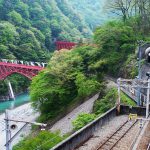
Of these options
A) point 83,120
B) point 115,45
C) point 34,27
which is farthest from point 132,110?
point 34,27

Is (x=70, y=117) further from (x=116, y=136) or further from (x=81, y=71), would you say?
(x=116, y=136)

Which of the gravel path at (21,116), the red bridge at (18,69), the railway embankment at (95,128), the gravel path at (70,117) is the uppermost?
the red bridge at (18,69)

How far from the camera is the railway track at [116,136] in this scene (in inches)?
809

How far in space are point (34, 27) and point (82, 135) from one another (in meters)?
85.6

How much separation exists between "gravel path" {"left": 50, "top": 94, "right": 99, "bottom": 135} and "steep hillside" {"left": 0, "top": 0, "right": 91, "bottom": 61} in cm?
4621

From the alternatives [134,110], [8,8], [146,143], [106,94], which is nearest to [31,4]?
[8,8]

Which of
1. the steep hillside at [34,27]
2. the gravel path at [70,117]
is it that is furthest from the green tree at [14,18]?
the gravel path at [70,117]

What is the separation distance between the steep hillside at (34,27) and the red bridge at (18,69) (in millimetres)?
12720

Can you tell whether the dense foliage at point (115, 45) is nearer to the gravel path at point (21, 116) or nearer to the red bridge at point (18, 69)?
the gravel path at point (21, 116)

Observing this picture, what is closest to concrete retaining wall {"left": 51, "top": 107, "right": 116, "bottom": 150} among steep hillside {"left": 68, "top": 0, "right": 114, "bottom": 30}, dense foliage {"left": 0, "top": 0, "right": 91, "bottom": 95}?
dense foliage {"left": 0, "top": 0, "right": 91, "bottom": 95}

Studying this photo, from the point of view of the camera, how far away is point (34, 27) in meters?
104

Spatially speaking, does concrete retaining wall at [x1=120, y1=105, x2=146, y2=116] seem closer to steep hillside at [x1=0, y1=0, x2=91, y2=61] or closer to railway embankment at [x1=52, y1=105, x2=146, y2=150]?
railway embankment at [x1=52, y1=105, x2=146, y2=150]

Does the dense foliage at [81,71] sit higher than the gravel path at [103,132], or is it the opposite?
the dense foliage at [81,71]

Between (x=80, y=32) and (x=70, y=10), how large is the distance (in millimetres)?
11498
